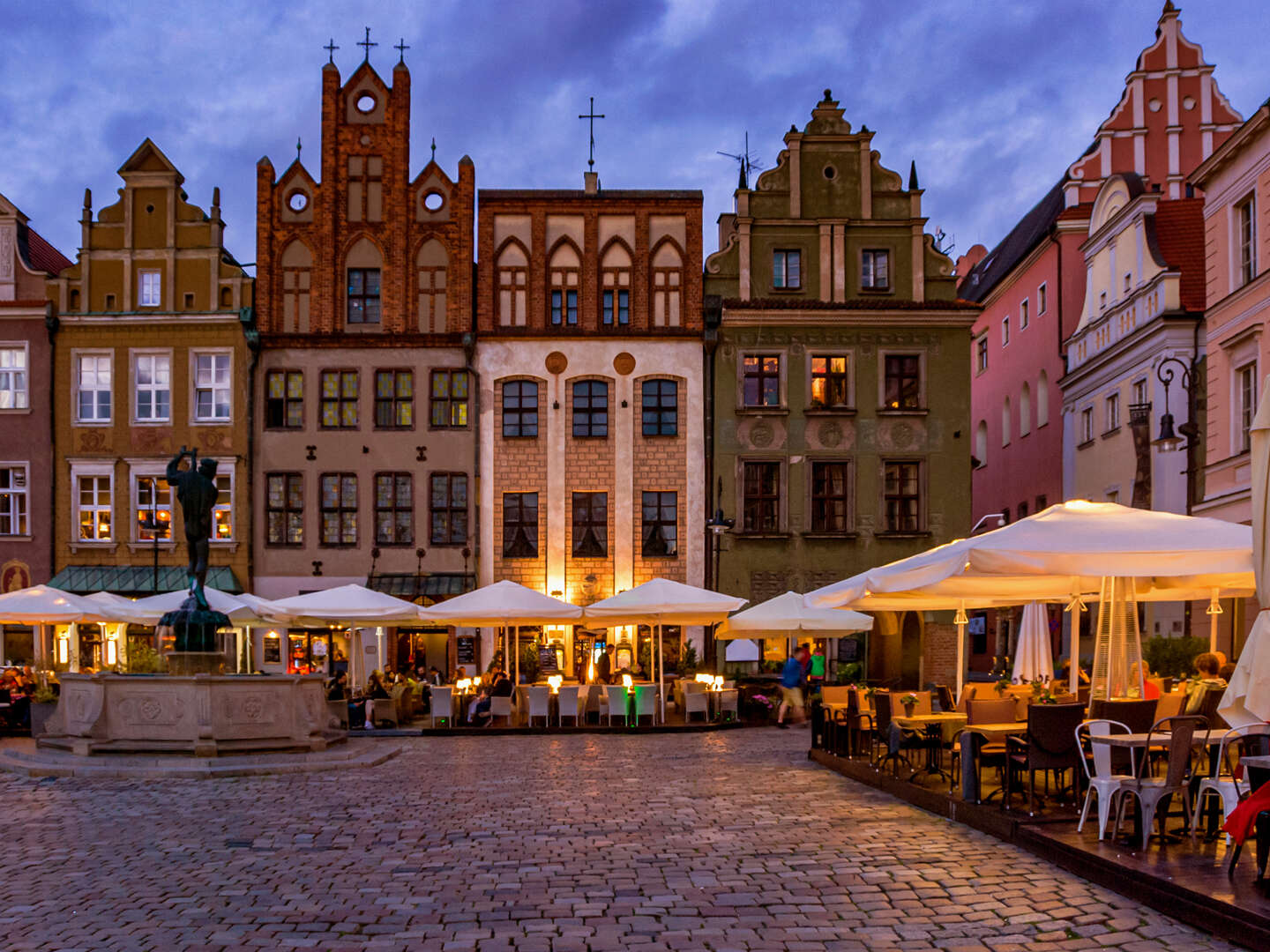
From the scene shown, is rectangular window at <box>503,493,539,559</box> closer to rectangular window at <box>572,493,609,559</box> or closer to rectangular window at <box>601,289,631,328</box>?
rectangular window at <box>572,493,609,559</box>

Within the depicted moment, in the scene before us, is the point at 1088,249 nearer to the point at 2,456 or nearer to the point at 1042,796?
the point at 1042,796

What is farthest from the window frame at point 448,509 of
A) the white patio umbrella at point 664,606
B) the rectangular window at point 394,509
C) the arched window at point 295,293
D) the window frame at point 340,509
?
the white patio umbrella at point 664,606

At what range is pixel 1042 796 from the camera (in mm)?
12938

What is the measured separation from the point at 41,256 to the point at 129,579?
1133 centimetres

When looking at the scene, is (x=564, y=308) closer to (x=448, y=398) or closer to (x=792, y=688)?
(x=448, y=398)

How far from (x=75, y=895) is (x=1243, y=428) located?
22.3m

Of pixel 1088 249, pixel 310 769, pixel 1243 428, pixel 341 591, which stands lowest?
pixel 310 769

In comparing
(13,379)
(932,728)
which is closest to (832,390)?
(932,728)

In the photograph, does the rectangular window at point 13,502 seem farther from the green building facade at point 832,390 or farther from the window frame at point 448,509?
the green building facade at point 832,390

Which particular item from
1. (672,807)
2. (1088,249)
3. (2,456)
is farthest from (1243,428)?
(2,456)

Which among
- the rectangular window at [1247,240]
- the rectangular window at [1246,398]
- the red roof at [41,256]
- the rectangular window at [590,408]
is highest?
the red roof at [41,256]

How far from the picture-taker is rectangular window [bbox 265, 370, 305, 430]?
3678 cm

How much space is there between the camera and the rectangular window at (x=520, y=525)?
3638 centimetres

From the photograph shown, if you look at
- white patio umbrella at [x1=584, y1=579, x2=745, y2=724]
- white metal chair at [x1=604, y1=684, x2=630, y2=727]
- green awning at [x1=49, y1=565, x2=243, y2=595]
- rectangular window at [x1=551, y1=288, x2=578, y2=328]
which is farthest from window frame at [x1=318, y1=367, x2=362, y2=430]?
white metal chair at [x1=604, y1=684, x2=630, y2=727]
